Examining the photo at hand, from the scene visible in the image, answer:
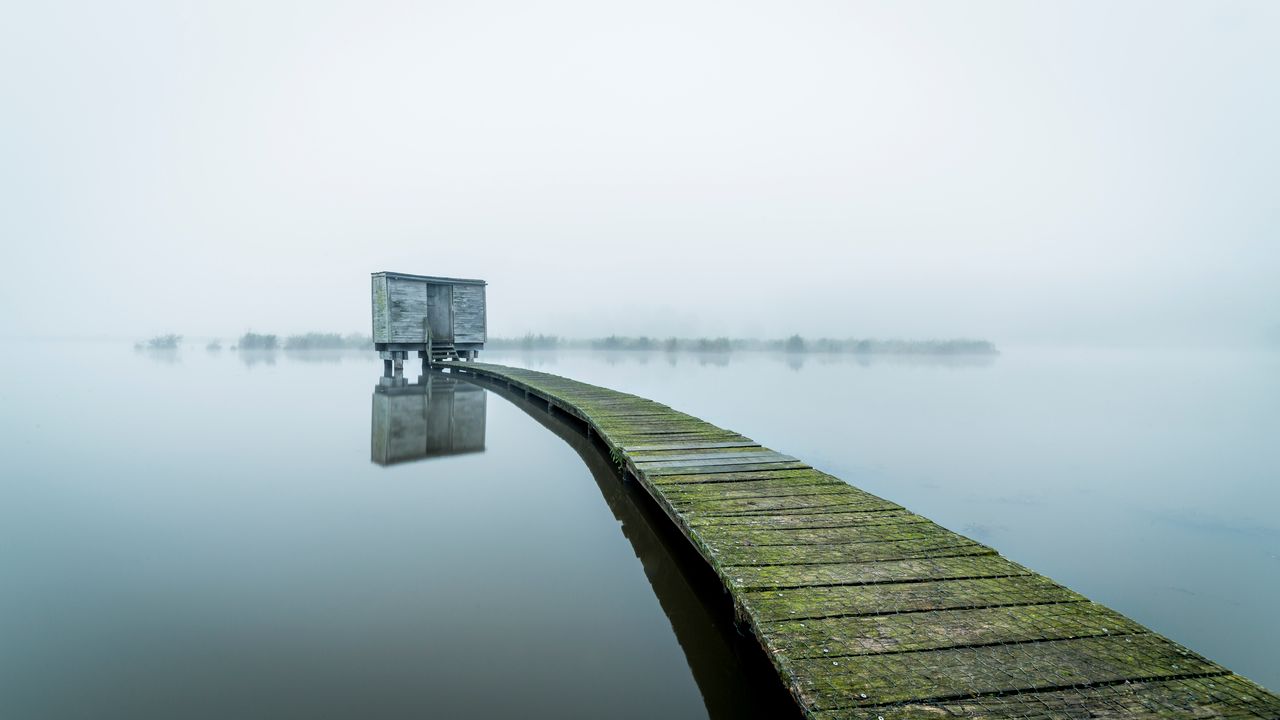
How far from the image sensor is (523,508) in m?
7.23

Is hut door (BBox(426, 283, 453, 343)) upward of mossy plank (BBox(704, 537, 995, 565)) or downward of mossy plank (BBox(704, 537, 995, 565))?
upward

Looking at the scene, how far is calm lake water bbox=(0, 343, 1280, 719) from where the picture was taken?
11.2ft

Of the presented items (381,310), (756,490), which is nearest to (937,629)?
(756,490)

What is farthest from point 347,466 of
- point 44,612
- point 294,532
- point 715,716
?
point 715,716

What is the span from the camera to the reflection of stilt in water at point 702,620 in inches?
132

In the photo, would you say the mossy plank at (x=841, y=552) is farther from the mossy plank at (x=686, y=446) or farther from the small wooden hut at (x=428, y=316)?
the small wooden hut at (x=428, y=316)

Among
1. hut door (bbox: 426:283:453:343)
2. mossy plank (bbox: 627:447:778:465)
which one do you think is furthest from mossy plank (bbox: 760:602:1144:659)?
hut door (bbox: 426:283:453:343)

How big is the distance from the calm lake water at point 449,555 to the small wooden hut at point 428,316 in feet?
32.2

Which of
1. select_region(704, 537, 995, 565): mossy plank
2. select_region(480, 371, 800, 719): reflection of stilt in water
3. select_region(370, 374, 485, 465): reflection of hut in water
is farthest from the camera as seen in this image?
select_region(370, 374, 485, 465): reflection of hut in water

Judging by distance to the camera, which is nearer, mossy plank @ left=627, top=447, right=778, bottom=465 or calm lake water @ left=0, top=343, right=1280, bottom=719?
calm lake water @ left=0, top=343, right=1280, bottom=719

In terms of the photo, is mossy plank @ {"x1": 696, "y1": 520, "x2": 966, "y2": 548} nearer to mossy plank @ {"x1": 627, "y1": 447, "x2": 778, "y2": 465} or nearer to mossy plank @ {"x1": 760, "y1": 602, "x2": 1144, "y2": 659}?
mossy plank @ {"x1": 760, "y1": 602, "x2": 1144, "y2": 659}

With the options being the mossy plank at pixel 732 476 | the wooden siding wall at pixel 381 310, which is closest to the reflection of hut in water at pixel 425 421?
the wooden siding wall at pixel 381 310

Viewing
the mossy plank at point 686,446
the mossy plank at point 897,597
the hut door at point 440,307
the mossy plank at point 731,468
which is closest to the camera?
the mossy plank at point 897,597

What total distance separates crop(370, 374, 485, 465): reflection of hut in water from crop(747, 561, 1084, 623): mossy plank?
26.1ft
